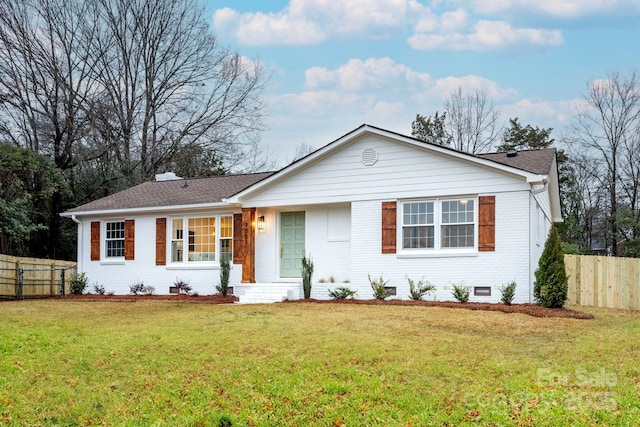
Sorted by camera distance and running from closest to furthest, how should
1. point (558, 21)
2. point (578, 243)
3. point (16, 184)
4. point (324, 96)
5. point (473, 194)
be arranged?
point (473, 194)
point (558, 21)
point (16, 184)
point (324, 96)
point (578, 243)

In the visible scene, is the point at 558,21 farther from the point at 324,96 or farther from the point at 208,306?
the point at 208,306

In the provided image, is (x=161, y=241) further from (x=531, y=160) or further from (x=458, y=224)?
(x=531, y=160)

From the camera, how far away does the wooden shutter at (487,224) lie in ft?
46.2

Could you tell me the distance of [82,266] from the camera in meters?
19.9

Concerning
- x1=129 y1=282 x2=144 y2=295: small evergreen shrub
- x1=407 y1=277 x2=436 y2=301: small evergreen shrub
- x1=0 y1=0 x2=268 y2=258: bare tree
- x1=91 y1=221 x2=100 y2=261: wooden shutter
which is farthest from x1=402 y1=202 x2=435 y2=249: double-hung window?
x1=0 y1=0 x2=268 y2=258: bare tree

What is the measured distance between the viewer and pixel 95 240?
19.8m

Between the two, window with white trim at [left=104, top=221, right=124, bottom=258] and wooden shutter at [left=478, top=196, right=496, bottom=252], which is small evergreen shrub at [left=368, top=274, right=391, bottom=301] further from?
window with white trim at [left=104, top=221, right=124, bottom=258]

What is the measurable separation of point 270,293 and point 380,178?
416 centimetres

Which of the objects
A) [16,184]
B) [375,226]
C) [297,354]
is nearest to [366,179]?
[375,226]

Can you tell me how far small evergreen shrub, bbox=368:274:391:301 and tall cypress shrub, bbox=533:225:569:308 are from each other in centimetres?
362

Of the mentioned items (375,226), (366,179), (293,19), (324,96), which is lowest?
(375,226)

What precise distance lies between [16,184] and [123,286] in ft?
18.5

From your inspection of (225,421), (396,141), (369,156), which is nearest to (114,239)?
(369,156)

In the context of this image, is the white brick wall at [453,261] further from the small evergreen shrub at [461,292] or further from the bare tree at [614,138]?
the bare tree at [614,138]
